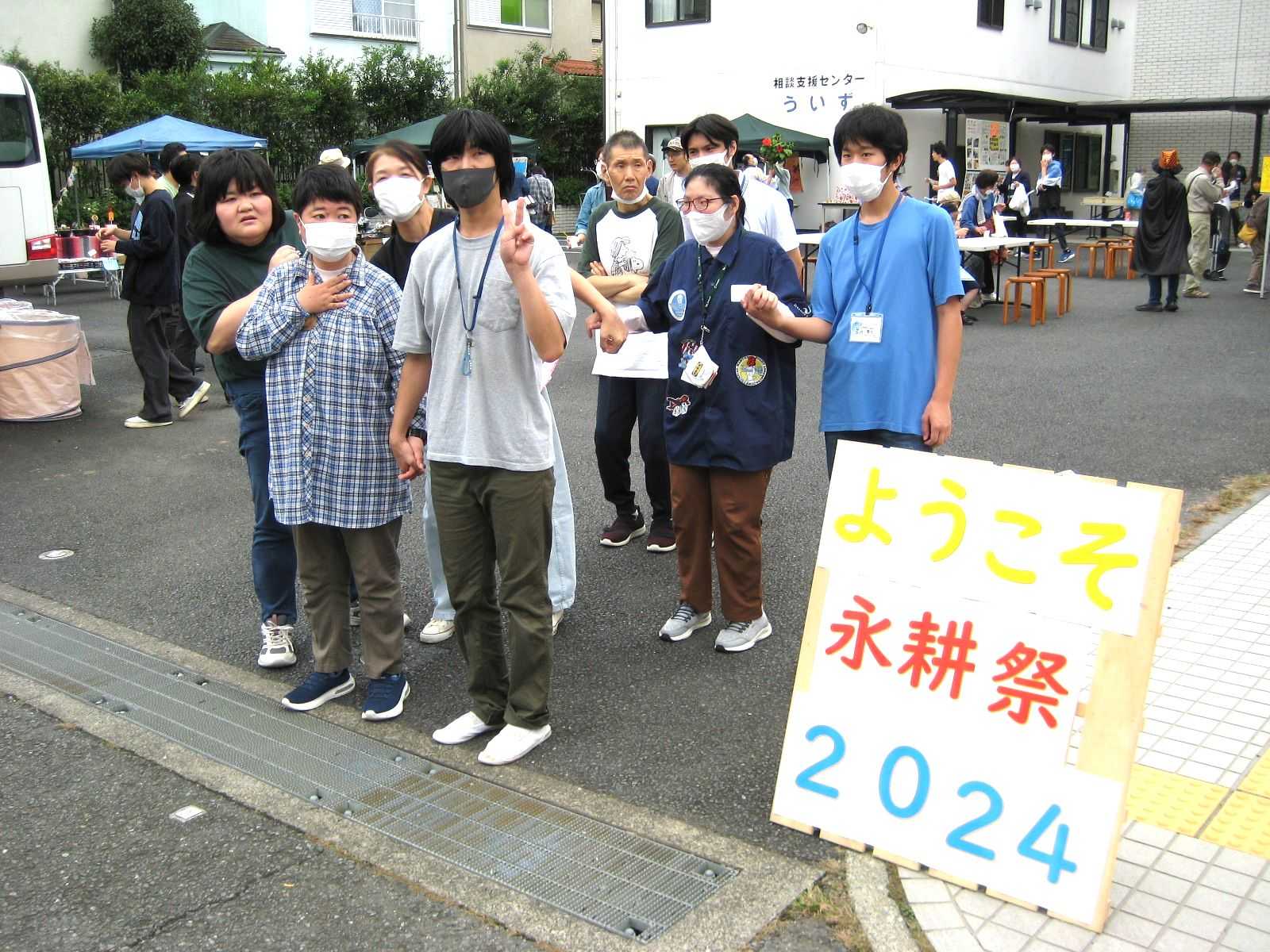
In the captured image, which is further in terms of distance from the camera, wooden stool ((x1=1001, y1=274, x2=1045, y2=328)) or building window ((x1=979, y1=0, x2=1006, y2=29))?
building window ((x1=979, y1=0, x2=1006, y2=29))

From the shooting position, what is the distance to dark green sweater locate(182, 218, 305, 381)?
4.16m

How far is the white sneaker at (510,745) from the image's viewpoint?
3.62 meters

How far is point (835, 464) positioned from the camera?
10.4ft

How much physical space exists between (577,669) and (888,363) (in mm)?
1568

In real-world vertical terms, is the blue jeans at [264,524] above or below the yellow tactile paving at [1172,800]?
above

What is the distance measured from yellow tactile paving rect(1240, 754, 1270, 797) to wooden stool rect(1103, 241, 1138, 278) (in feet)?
50.5

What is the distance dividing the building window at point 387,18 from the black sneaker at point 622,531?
27.2 m

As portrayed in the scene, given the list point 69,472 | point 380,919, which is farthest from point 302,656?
point 69,472

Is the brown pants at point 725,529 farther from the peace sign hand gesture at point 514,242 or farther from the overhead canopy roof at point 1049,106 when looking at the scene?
the overhead canopy roof at point 1049,106

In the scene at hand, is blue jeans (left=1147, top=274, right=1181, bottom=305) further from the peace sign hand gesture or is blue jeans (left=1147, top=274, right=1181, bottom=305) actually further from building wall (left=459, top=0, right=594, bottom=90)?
building wall (left=459, top=0, right=594, bottom=90)

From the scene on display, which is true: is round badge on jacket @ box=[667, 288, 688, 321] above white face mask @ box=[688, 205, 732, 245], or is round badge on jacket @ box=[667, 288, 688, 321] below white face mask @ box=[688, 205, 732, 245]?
below

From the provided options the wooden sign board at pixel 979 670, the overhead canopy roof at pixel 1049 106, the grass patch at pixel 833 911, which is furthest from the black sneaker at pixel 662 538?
the overhead canopy roof at pixel 1049 106

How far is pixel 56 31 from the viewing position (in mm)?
25516

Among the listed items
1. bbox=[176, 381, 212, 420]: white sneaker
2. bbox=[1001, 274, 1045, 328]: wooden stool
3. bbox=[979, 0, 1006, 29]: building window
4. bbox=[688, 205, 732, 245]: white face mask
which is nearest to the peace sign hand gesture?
bbox=[688, 205, 732, 245]: white face mask
